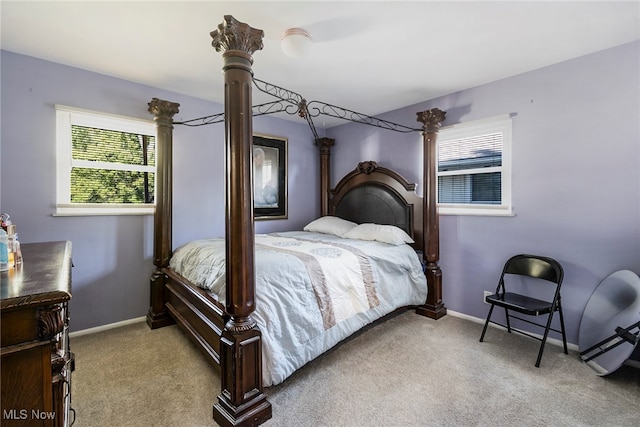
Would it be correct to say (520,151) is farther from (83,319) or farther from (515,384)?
(83,319)

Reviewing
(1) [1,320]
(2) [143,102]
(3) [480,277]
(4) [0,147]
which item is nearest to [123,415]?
(1) [1,320]

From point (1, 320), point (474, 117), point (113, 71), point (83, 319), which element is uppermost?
point (113, 71)

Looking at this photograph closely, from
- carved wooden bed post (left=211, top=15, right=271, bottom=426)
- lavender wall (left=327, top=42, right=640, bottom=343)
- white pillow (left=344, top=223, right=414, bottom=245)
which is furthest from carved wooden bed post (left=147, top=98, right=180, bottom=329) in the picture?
lavender wall (left=327, top=42, right=640, bottom=343)

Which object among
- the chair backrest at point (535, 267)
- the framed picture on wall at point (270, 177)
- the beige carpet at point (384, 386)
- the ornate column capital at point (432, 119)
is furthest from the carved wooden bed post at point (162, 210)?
the chair backrest at point (535, 267)

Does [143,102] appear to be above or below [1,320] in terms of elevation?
above

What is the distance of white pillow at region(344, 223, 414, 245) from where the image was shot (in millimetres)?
3115

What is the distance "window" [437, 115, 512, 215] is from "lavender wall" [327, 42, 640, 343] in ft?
0.27

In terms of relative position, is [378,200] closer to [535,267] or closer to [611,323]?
[535,267]

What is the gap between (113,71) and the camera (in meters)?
2.68

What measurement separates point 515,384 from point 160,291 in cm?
303

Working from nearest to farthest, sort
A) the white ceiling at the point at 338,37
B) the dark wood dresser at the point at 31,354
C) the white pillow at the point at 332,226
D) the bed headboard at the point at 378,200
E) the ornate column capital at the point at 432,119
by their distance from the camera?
1. the dark wood dresser at the point at 31,354
2. the white ceiling at the point at 338,37
3. the ornate column capital at the point at 432,119
4. the bed headboard at the point at 378,200
5. the white pillow at the point at 332,226

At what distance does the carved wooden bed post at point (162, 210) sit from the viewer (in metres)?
2.89

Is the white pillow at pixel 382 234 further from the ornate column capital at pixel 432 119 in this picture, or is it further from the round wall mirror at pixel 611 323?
the round wall mirror at pixel 611 323

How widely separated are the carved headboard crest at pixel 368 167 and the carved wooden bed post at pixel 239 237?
238 cm
